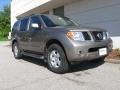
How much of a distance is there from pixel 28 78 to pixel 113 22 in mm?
5651

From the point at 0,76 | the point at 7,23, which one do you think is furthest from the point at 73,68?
the point at 7,23

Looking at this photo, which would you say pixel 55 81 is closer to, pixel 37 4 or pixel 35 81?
pixel 35 81

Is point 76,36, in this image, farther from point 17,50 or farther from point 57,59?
point 17,50

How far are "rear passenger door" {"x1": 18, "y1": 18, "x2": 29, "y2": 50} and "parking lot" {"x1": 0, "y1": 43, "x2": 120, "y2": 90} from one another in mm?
1387

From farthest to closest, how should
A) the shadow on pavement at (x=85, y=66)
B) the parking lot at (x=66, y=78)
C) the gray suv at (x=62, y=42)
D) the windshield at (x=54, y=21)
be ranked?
1. the windshield at (x=54, y=21)
2. the shadow on pavement at (x=85, y=66)
3. the gray suv at (x=62, y=42)
4. the parking lot at (x=66, y=78)

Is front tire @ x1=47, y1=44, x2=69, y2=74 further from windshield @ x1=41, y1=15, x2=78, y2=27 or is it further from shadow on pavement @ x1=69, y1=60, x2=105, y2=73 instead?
windshield @ x1=41, y1=15, x2=78, y2=27

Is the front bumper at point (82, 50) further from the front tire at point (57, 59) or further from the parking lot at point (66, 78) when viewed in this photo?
the parking lot at point (66, 78)

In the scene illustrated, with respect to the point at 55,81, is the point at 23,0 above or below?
above

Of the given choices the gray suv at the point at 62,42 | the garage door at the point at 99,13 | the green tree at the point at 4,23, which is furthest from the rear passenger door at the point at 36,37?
the green tree at the point at 4,23

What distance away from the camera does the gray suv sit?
664 centimetres

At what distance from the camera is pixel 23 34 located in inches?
370

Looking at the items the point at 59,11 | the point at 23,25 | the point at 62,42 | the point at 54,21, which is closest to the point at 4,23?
the point at 59,11

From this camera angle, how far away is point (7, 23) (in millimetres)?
48219

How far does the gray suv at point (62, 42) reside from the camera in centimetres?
664
